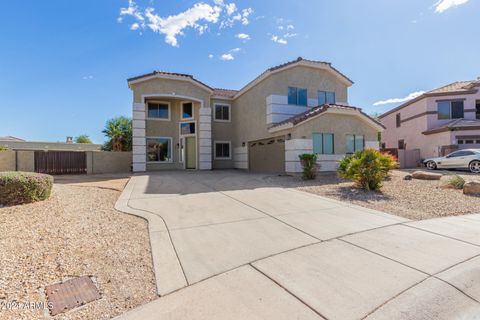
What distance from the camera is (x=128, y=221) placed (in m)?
5.46

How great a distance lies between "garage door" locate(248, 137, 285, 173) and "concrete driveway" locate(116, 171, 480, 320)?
8.61 m

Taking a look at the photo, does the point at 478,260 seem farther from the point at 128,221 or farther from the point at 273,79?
the point at 273,79

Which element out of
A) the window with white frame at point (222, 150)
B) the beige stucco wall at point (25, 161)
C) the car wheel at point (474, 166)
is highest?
the window with white frame at point (222, 150)

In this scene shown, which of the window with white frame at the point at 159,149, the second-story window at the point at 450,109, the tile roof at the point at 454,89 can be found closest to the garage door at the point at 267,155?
the window with white frame at the point at 159,149

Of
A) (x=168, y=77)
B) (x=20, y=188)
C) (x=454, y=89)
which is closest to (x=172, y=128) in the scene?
(x=168, y=77)

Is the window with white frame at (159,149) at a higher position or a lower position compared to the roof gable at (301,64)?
lower

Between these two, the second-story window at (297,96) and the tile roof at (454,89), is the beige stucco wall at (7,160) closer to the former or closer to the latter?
the second-story window at (297,96)

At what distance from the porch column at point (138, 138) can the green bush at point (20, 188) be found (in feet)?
32.6

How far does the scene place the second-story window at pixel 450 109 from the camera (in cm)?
2098

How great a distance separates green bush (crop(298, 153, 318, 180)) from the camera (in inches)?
468

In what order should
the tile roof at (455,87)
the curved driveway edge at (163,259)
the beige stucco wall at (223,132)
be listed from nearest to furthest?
the curved driveway edge at (163,259) → the beige stucco wall at (223,132) → the tile roof at (455,87)

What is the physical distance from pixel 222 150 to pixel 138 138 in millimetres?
6657

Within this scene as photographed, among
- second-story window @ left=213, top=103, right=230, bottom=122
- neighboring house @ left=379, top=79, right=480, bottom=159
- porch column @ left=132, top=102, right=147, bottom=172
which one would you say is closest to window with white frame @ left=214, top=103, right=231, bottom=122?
second-story window @ left=213, top=103, right=230, bottom=122

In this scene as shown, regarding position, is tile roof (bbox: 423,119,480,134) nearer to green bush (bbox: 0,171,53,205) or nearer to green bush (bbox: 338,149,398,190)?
green bush (bbox: 338,149,398,190)
